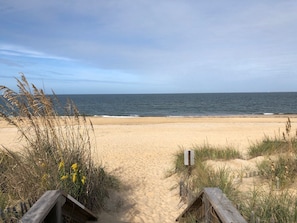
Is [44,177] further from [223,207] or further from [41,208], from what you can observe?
[223,207]

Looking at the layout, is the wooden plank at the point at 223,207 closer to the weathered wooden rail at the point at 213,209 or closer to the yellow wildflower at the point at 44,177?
the weathered wooden rail at the point at 213,209

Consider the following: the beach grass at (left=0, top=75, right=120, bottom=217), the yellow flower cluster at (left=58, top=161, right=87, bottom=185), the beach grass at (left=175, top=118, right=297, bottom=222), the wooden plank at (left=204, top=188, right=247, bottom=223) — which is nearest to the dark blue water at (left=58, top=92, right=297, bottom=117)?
the beach grass at (left=175, top=118, right=297, bottom=222)

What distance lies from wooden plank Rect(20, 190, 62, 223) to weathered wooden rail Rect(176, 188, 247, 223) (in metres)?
1.57

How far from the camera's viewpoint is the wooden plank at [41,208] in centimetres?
252

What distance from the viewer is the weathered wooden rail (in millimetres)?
2656

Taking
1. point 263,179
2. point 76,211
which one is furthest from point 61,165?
point 263,179

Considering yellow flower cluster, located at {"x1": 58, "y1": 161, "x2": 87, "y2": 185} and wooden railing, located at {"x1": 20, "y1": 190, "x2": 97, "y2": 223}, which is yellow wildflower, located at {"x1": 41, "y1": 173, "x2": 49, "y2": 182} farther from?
wooden railing, located at {"x1": 20, "y1": 190, "x2": 97, "y2": 223}

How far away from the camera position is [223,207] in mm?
2883

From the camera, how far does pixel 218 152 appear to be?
7410 mm

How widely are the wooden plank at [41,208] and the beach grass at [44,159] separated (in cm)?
81

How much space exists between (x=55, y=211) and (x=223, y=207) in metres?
1.73

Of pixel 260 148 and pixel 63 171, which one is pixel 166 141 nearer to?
pixel 260 148

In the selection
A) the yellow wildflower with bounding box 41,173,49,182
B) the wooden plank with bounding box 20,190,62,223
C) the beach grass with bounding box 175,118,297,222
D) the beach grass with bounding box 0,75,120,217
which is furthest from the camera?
Answer: the beach grass with bounding box 0,75,120,217

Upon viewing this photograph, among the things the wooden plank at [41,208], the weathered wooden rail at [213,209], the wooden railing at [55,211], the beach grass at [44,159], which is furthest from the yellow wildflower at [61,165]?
the weathered wooden rail at [213,209]
